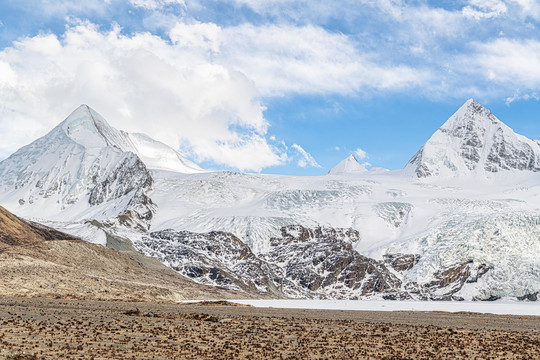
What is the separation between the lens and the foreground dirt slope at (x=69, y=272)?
110875 mm

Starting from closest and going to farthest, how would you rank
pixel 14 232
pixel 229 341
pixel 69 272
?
pixel 229 341 → pixel 69 272 → pixel 14 232

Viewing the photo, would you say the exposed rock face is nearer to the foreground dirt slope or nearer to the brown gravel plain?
the foreground dirt slope

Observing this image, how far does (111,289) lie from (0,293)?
3450 centimetres

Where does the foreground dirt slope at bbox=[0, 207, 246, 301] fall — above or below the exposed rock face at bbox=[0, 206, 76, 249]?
below

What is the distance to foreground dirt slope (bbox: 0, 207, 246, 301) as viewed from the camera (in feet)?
364

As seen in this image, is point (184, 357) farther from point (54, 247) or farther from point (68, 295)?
point (54, 247)

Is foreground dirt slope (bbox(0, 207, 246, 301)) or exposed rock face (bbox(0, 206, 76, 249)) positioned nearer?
foreground dirt slope (bbox(0, 207, 246, 301))

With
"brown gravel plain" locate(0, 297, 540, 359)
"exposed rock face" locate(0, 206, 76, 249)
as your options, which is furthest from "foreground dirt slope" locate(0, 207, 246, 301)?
"brown gravel plain" locate(0, 297, 540, 359)

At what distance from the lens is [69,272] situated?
132 m

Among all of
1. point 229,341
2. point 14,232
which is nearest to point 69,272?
point 14,232

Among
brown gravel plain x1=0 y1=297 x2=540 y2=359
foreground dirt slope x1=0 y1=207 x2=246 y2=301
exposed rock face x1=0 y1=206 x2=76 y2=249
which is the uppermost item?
exposed rock face x1=0 y1=206 x2=76 y2=249

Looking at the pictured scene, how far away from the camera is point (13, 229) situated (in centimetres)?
18362

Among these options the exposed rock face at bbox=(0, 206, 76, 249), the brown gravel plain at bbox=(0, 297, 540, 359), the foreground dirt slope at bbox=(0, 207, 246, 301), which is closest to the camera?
the brown gravel plain at bbox=(0, 297, 540, 359)

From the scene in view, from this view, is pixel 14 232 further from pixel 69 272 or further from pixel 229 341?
pixel 229 341
